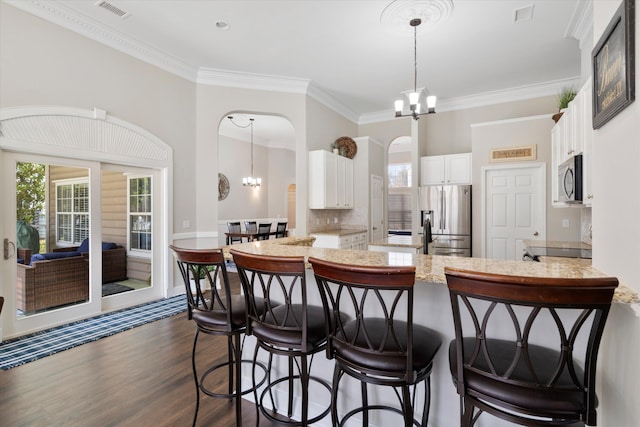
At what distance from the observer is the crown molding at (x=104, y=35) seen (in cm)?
305

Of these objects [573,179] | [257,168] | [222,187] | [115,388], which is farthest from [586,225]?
[257,168]

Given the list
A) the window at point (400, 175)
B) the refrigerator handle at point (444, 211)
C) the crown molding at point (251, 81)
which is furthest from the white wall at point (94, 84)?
the window at point (400, 175)

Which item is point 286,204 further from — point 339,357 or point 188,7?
point 339,357

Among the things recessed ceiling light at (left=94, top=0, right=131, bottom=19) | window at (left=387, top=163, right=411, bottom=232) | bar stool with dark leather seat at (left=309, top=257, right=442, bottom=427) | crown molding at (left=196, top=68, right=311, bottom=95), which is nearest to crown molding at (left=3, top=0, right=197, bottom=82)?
crown molding at (left=196, top=68, right=311, bottom=95)

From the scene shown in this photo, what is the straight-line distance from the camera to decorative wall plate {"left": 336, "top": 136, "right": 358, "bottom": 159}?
19.9ft

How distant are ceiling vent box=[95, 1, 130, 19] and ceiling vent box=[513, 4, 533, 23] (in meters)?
4.19

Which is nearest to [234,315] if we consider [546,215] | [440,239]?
[440,239]

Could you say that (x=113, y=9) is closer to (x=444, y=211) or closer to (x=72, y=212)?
(x=72, y=212)

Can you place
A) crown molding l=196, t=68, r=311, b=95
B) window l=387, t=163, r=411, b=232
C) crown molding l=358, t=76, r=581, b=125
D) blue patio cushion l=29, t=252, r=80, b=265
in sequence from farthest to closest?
window l=387, t=163, r=411, b=232 → crown molding l=358, t=76, r=581, b=125 → crown molding l=196, t=68, r=311, b=95 → blue patio cushion l=29, t=252, r=80, b=265

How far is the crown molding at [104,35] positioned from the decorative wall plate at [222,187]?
3.87 m

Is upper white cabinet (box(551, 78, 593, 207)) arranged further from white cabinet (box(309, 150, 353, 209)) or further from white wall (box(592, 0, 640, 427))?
white cabinet (box(309, 150, 353, 209))

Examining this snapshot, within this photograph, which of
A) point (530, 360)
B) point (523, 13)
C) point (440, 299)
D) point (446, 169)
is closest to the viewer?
point (530, 360)

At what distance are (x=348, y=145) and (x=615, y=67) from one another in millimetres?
5081

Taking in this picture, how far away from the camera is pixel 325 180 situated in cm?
520
